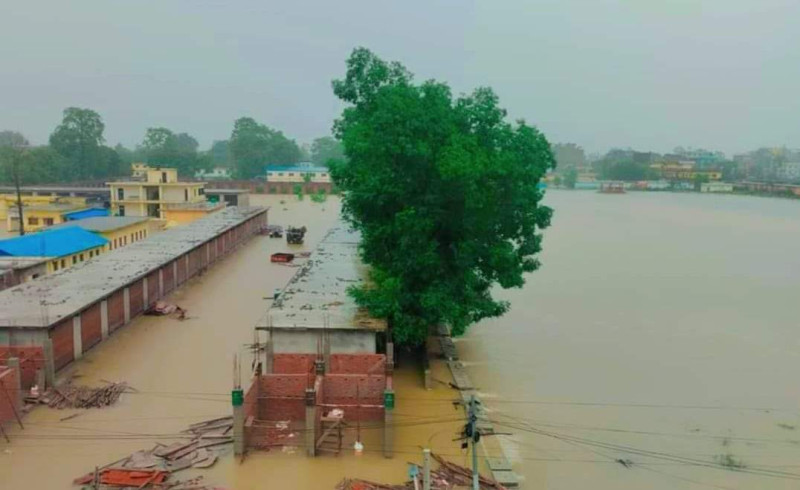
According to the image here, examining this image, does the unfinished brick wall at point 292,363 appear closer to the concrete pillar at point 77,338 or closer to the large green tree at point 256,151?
the concrete pillar at point 77,338

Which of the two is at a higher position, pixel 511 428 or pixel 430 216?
pixel 430 216

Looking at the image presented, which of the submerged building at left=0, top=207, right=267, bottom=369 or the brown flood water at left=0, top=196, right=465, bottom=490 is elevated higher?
the submerged building at left=0, top=207, right=267, bottom=369

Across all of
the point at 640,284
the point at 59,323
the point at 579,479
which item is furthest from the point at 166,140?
the point at 579,479

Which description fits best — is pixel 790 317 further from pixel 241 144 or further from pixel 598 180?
pixel 598 180

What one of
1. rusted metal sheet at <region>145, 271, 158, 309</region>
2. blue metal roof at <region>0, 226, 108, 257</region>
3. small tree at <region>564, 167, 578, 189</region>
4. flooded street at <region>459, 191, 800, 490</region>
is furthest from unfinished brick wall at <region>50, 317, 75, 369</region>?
small tree at <region>564, 167, 578, 189</region>

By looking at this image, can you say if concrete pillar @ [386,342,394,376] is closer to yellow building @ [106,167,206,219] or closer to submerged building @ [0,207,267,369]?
submerged building @ [0,207,267,369]

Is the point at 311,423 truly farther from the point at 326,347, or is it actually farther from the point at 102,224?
the point at 102,224

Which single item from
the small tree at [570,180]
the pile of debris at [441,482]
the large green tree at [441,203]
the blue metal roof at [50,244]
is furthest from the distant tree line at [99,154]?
the small tree at [570,180]

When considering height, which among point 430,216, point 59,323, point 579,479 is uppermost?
point 430,216
